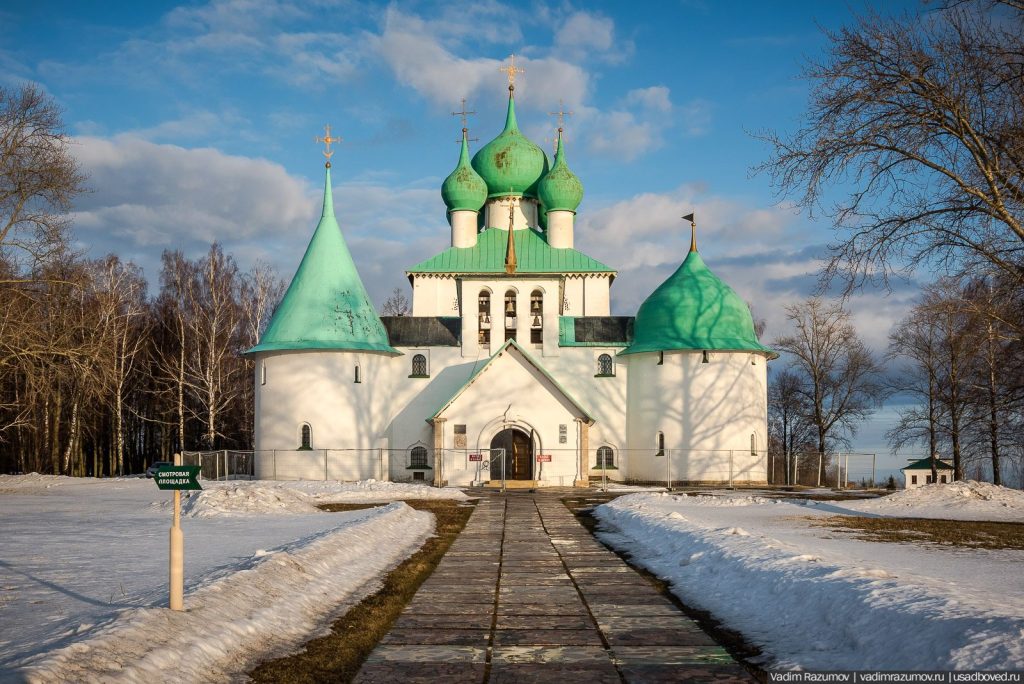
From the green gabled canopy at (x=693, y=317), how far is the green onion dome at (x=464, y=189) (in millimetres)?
9681

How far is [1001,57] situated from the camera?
12.8 meters

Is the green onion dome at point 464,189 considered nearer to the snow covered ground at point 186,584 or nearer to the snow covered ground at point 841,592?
the snow covered ground at point 186,584

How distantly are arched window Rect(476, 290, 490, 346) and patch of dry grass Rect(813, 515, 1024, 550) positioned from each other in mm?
20171

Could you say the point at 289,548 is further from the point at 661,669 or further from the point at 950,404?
the point at 950,404

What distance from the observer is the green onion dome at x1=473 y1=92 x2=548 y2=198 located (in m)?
44.1

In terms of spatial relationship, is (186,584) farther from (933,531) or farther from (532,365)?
(532,365)

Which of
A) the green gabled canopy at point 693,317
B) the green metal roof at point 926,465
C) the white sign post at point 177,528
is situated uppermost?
the green gabled canopy at point 693,317

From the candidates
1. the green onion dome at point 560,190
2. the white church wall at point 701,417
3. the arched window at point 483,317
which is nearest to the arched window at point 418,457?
the arched window at point 483,317

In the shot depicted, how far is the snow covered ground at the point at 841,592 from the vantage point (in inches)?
255

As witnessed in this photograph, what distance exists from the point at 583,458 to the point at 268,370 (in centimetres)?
1258

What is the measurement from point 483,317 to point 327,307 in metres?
6.63

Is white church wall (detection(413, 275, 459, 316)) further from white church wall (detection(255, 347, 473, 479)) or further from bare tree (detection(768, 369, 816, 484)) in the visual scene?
bare tree (detection(768, 369, 816, 484))

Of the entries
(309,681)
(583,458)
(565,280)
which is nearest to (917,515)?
(583,458)

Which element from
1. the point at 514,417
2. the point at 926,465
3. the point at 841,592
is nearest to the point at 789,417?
the point at 926,465
